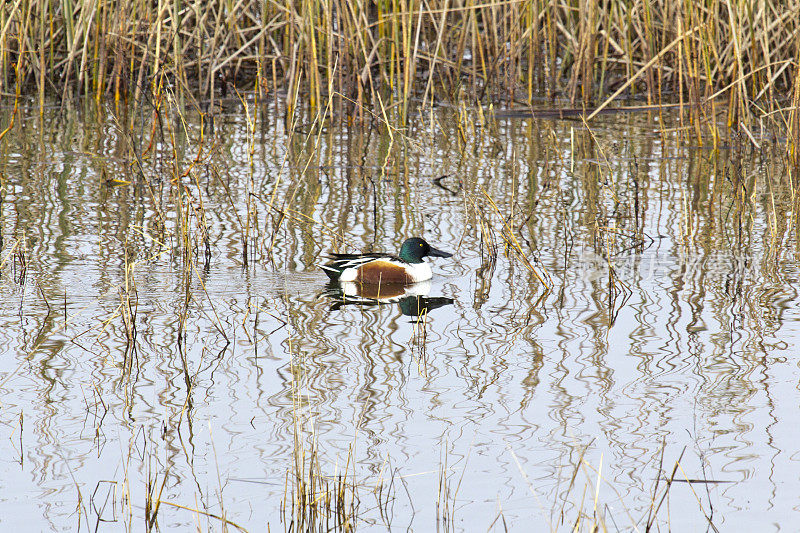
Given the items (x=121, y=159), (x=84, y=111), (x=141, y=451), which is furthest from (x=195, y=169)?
(x=141, y=451)

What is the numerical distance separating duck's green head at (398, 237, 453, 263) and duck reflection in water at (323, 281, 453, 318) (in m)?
0.16

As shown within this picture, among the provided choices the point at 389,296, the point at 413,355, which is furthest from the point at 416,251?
the point at 413,355

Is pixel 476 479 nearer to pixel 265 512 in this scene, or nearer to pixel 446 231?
pixel 265 512

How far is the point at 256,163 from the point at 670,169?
125 inches

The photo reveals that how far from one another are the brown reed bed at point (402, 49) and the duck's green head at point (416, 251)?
271 cm

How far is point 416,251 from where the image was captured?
643cm

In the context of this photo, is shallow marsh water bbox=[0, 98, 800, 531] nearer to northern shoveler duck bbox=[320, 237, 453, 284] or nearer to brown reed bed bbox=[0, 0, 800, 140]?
northern shoveler duck bbox=[320, 237, 453, 284]

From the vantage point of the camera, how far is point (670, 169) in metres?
8.83

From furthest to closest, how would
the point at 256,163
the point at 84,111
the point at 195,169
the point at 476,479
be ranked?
the point at 84,111 < the point at 256,163 < the point at 195,169 < the point at 476,479

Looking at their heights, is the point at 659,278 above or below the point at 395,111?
below

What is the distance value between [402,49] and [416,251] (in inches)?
196

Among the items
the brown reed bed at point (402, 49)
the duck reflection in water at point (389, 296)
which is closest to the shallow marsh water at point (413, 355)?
the duck reflection in water at point (389, 296)

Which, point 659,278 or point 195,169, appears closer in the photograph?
point 659,278

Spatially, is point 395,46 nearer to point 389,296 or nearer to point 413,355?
point 389,296
